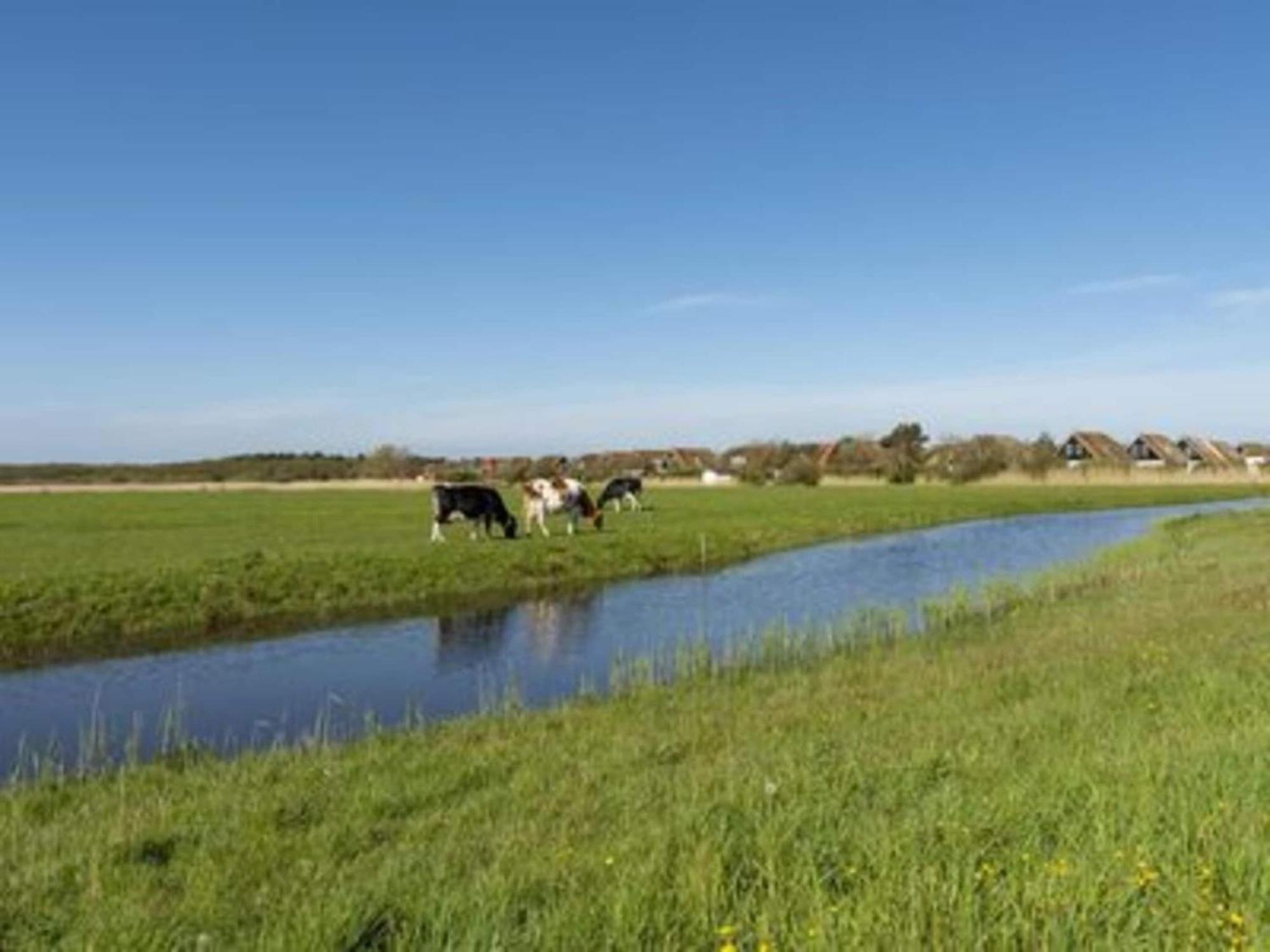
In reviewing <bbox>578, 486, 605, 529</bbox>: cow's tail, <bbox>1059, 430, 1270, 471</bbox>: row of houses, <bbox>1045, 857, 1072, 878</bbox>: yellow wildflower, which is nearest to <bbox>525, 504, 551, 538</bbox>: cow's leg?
<bbox>578, 486, 605, 529</bbox>: cow's tail

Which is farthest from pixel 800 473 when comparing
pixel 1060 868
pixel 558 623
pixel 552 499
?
pixel 1060 868

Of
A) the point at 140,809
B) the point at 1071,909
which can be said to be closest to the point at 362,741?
the point at 140,809

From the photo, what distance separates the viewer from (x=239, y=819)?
855 centimetres

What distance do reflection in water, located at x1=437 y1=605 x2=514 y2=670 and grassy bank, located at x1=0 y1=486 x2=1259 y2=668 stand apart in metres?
1.54

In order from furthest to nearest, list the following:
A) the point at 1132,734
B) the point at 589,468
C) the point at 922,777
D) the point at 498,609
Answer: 1. the point at 589,468
2. the point at 498,609
3. the point at 1132,734
4. the point at 922,777

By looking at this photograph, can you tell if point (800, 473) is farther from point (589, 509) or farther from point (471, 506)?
point (471, 506)

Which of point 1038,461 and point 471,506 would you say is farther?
point 1038,461

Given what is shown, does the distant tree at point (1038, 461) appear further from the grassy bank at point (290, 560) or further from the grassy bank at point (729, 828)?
the grassy bank at point (729, 828)

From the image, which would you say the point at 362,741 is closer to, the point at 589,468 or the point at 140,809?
the point at 140,809

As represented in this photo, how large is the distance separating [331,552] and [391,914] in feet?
88.9

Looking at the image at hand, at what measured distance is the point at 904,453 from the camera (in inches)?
4274

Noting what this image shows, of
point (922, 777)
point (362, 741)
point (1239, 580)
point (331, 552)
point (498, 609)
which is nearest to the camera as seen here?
point (922, 777)

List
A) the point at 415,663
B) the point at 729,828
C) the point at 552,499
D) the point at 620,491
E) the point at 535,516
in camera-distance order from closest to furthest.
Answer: the point at 729,828
the point at 415,663
the point at 552,499
the point at 535,516
the point at 620,491

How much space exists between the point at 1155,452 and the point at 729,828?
153596 mm
